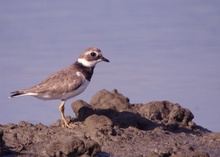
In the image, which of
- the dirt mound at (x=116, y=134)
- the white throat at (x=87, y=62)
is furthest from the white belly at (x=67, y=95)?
the white throat at (x=87, y=62)

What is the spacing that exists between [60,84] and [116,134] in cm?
262

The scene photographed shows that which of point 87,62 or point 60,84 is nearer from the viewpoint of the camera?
point 60,84

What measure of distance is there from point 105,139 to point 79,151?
6.41 feet

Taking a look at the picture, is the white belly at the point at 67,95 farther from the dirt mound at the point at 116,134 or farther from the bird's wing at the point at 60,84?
the dirt mound at the point at 116,134

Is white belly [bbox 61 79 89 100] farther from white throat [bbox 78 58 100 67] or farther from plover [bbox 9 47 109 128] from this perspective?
white throat [bbox 78 58 100 67]

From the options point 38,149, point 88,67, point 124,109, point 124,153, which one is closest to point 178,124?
point 124,109

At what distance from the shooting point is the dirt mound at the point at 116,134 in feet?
41.5

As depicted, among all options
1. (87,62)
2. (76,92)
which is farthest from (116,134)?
(87,62)

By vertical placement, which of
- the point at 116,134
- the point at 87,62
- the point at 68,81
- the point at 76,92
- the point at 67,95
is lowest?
the point at 116,134

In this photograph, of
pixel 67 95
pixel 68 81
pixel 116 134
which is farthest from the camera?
pixel 67 95

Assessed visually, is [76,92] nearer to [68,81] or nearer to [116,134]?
[68,81]

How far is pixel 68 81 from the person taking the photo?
16.1m

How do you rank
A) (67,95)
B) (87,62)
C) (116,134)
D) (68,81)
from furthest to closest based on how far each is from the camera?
(87,62)
(67,95)
(68,81)
(116,134)

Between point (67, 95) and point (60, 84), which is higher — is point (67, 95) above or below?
below
